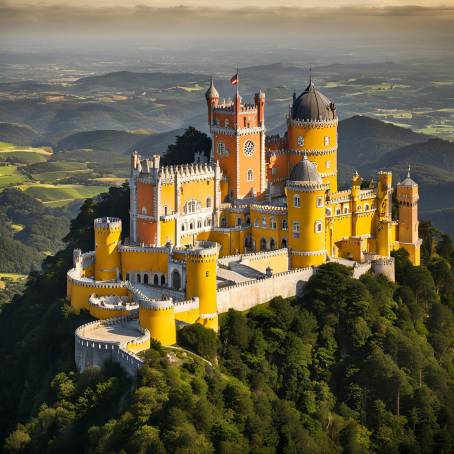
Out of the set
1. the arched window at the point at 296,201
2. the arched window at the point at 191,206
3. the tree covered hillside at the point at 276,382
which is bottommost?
the tree covered hillside at the point at 276,382

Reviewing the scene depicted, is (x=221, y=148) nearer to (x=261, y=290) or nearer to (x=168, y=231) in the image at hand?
(x=168, y=231)

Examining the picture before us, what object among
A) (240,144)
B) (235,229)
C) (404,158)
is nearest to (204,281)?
(235,229)

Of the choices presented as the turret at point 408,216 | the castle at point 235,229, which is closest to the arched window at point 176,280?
the castle at point 235,229

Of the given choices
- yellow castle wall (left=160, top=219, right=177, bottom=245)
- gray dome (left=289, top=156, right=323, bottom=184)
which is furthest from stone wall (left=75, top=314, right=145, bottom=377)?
gray dome (left=289, top=156, right=323, bottom=184)

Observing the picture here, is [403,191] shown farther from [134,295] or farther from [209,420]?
[209,420]

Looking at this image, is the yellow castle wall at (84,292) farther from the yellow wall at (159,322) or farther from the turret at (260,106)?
the turret at (260,106)

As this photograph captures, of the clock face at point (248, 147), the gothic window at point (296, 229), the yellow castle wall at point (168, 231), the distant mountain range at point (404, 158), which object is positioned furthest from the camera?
the distant mountain range at point (404, 158)

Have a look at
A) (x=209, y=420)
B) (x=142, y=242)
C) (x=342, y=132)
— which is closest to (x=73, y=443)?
(x=209, y=420)

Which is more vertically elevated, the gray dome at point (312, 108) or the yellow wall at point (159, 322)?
the gray dome at point (312, 108)
